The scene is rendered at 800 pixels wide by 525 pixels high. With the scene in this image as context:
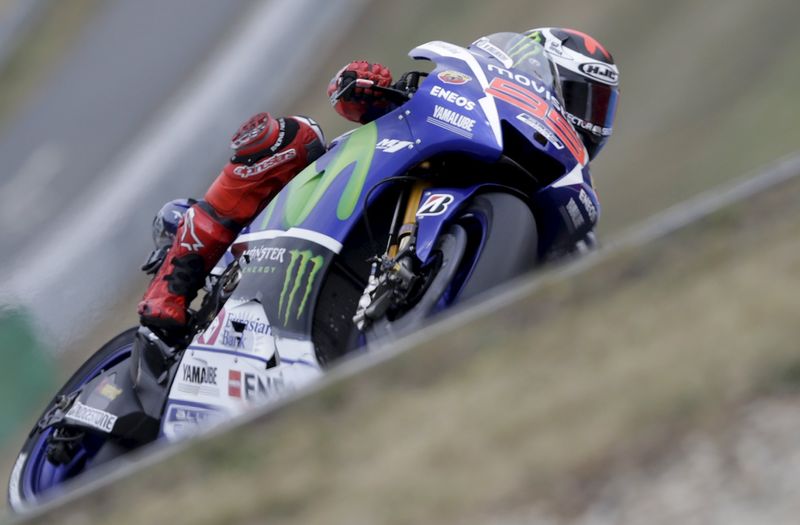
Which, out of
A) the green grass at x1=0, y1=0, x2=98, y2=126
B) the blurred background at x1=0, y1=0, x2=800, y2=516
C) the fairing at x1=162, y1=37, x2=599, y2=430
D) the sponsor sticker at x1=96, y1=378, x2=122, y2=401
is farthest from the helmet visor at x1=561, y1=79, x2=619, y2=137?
the green grass at x1=0, y1=0, x2=98, y2=126

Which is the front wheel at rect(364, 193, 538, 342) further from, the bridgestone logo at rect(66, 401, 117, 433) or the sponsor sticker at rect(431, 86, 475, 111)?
the bridgestone logo at rect(66, 401, 117, 433)

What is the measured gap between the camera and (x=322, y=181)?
19.1 feet

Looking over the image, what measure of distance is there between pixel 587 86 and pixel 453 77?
0.80 metres

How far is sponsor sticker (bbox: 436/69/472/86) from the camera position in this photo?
5895 mm

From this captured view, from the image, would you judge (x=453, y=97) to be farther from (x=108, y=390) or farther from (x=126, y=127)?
(x=126, y=127)

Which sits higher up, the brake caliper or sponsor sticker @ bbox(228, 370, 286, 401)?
the brake caliper

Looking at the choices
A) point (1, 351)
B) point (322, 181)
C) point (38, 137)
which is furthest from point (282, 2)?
point (322, 181)

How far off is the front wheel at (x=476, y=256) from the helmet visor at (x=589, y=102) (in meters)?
1.02

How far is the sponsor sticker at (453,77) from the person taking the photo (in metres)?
5.89

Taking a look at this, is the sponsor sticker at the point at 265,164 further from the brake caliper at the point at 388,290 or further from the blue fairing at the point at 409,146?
the brake caliper at the point at 388,290

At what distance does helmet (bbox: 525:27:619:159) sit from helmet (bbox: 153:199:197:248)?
2.05 meters

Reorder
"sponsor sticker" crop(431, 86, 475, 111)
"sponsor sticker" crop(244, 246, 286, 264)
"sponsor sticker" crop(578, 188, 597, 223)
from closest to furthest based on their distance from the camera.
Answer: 1. "sponsor sticker" crop(244, 246, 286, 264)
2. "sponsor sticker" crop(431, 86, 475, 111)
3. "sponsor sticker" crop(578, 188, 597, 223)

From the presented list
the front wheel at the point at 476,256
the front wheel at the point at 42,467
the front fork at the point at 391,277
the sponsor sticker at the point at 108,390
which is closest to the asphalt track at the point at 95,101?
the front wheel at the point at 42,467

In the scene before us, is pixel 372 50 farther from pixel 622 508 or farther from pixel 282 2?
pixel 622 508
